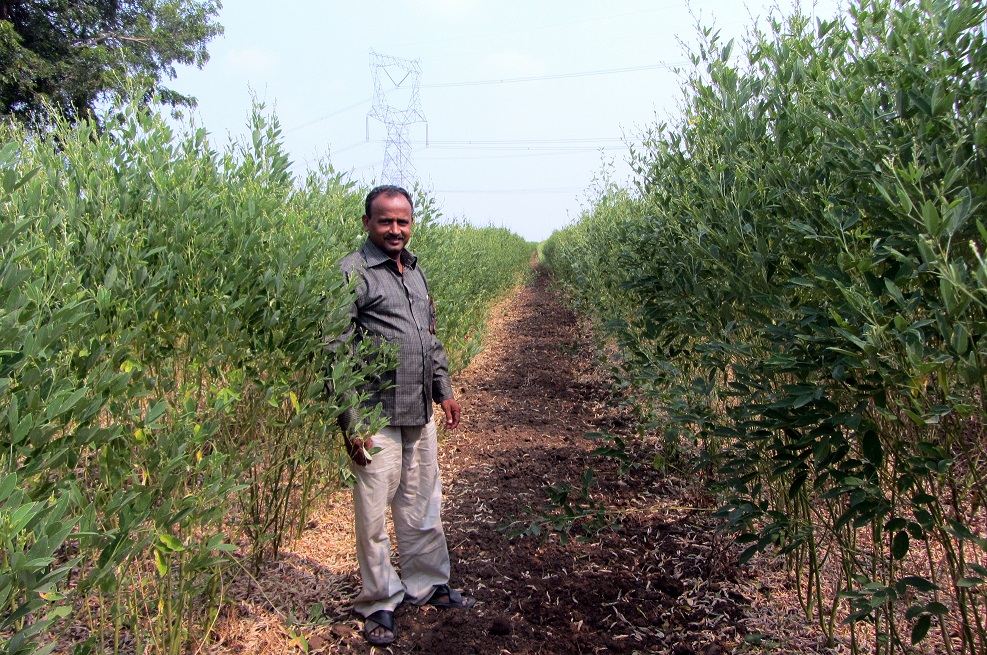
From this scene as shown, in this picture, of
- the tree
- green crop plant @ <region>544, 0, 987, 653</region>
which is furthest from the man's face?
the tree

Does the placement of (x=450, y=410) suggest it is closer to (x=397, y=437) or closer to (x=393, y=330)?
(x=397, y=437)

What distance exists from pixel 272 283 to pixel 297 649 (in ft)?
5.24

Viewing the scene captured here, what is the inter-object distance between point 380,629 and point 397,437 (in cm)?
87

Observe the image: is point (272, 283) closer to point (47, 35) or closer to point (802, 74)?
point (802, 74)

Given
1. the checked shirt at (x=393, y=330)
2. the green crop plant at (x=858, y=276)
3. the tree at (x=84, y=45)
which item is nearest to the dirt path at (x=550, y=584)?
the green crop plant at (x=858, y=276)

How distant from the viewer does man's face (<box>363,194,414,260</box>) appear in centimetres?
317

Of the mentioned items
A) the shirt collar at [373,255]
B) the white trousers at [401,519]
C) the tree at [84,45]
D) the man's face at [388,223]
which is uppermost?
the tree at [84,45]

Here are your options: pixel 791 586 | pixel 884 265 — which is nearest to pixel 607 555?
pixel 791 586

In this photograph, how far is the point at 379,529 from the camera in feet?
10.0

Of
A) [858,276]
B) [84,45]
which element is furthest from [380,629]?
[84,45]

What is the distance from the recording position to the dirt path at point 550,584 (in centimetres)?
300

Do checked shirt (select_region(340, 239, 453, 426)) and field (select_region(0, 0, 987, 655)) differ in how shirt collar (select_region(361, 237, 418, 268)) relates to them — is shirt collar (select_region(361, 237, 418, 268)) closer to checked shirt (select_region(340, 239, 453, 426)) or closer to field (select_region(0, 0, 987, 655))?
checked shirt (select_region(340, 239, 453, 426))

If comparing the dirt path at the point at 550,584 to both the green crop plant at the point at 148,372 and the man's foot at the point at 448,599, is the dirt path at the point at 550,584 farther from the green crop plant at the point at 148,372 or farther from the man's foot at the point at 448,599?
the green crop plant at the point at 148,372

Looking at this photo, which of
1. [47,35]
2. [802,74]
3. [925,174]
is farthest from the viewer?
[47,35]
